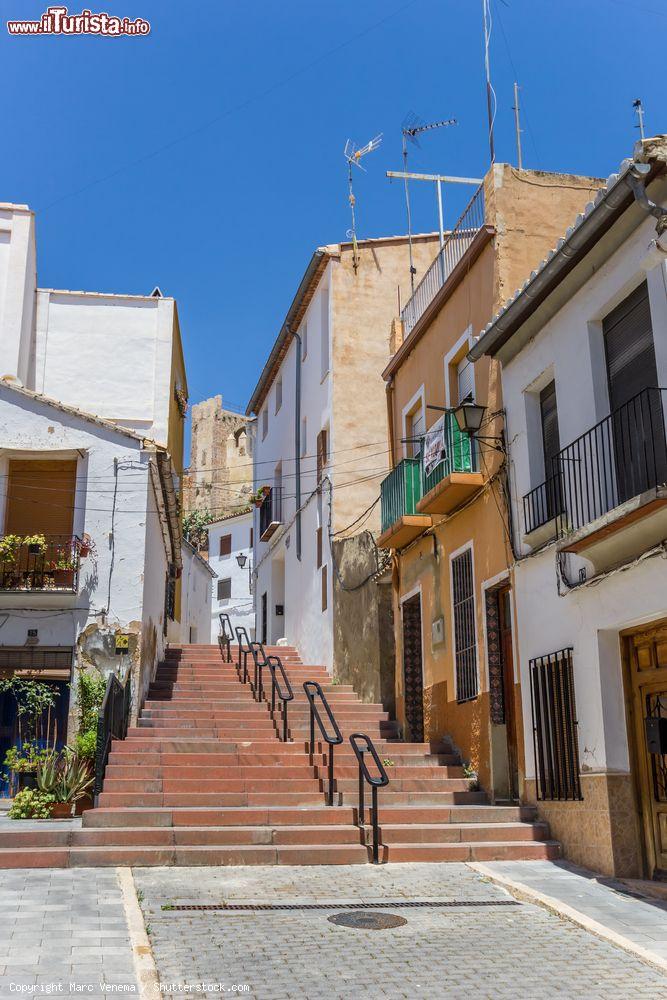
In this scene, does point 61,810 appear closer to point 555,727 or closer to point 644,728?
point 555,727

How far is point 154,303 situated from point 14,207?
3.47 meters

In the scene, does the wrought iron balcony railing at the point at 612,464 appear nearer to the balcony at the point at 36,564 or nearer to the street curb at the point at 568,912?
the street curb at the point at 568,912

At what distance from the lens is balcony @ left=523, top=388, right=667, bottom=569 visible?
8453 millimetres

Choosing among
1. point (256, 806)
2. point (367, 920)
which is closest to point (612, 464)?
point (367, 920)

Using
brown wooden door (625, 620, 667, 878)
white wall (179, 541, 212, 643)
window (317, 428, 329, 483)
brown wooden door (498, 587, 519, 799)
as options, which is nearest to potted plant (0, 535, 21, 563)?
window (317, 428, 329, 483)

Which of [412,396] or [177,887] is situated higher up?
[412,396]

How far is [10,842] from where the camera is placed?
9602 mm

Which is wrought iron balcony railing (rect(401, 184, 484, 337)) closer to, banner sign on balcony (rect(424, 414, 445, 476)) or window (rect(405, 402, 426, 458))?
window (rect(405, 402, 426, 458))

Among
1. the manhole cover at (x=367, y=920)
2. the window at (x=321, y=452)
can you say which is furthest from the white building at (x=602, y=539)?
the window at (x=321, y=452)

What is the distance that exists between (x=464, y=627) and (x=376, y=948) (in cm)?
693

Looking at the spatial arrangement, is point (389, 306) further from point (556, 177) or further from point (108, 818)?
point (108, 818)

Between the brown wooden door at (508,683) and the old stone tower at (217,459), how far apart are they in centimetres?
4622

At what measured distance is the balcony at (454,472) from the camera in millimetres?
12617

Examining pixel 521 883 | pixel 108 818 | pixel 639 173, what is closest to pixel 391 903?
pixel 521 883
